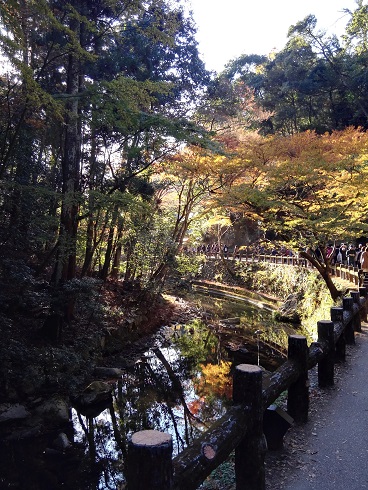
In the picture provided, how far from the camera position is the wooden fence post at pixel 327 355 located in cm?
415

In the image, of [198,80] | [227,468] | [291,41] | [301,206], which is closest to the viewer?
[227,468]

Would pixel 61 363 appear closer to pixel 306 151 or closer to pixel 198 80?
pixel 306 151

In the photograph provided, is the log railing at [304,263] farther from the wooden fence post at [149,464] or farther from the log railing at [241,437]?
the wooden fence post at [149,464]

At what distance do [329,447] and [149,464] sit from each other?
7.41ft

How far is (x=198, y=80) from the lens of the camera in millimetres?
11633

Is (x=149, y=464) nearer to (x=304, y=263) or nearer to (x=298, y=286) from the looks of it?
(x=298, y=286)

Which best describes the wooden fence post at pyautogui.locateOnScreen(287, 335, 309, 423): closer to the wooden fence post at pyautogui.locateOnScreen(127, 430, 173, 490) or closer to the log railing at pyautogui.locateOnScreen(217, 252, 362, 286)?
the wooden fence post at pyautogui.locateOnScreen(127, 430, 173, 490)

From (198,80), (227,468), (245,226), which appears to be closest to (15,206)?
(227,468)

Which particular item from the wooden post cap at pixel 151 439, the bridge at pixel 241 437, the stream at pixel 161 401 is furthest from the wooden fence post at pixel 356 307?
the wooden post cap at pixel 151 439

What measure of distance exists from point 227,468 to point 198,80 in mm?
11266

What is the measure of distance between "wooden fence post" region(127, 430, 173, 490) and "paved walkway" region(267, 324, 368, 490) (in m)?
1.50

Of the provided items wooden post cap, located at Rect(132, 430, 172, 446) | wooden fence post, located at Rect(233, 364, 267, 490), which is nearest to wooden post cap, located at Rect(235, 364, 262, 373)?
wooden fence post, located at Rect(233, 364, 267, 490)

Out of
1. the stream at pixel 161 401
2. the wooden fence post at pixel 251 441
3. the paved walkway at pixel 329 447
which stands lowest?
the stream at pixel 161 401

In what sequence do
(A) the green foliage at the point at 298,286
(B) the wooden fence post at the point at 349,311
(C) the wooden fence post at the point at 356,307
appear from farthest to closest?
1. (A) the green foliage at the point at 298,286
2. (C) the wooden fence post at the point at 356,307
3. (B) the wooden fence post at the point at 349,311
